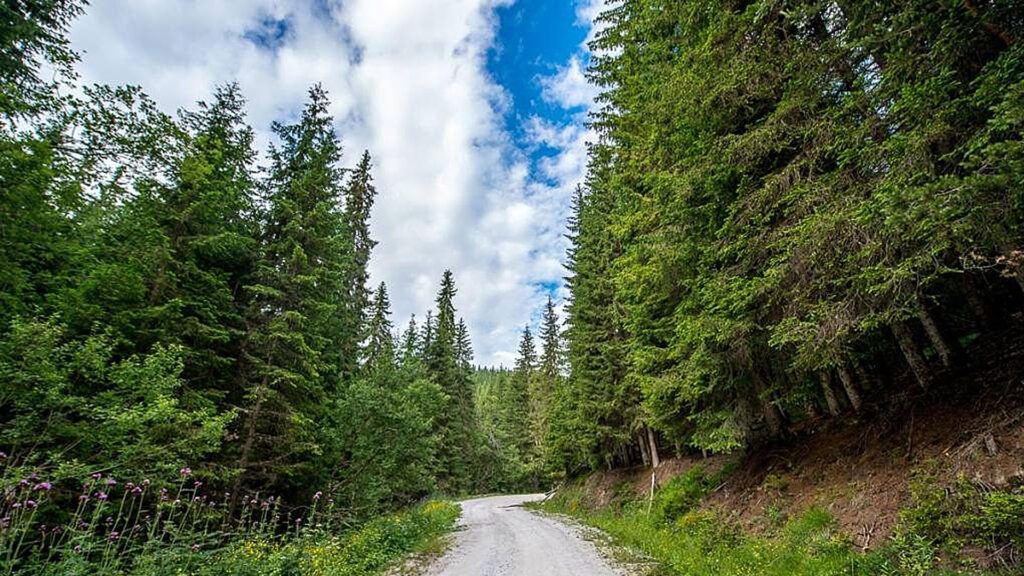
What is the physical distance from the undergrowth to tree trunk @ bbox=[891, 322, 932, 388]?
2687 millimetres

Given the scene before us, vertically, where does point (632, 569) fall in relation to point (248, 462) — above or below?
below

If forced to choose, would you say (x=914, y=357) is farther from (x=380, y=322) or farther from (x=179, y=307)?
(x=380, y=322)

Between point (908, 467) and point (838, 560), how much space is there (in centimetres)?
177

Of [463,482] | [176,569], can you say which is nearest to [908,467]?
[176,569]

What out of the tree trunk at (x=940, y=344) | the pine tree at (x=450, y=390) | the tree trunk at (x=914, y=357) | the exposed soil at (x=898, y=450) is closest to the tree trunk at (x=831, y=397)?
the exposed soil at (x=898, y=450)

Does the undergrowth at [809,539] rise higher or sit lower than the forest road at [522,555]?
higher

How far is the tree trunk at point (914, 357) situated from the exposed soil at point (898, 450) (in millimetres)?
158

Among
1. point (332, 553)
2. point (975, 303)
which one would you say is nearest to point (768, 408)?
point (975, 303)

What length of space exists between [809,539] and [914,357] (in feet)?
11.8

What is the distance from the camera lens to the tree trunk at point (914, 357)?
22.0 ft

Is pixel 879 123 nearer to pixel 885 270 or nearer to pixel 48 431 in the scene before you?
pixel 885 270

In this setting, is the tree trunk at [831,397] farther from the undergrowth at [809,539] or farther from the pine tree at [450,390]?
the pine tree at [450,390]

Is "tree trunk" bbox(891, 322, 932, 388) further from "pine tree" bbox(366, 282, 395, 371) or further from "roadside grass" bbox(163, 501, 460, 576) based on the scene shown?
"pine tree" bbox(366, 282, 395, 371)

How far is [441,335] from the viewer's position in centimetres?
3406
